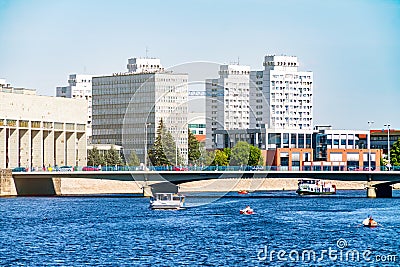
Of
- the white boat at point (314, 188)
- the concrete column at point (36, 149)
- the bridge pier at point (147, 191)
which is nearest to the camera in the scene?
the bridge pier at point (147, 191)

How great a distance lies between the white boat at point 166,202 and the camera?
12244cm

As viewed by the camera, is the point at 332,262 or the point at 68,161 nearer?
the point at 332,262

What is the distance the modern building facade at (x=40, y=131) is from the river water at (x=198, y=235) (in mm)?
38028

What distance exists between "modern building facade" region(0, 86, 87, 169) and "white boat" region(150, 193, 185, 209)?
4425cm

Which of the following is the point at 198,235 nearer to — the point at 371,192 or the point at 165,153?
the point at 371,192

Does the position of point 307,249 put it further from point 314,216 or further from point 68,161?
point 68,161

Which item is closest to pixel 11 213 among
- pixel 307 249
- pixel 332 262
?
pixel 307 249

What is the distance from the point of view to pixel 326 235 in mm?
87062

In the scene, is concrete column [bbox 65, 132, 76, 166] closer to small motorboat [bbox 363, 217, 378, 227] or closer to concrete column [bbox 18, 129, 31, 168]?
concrete column [bbox 18, 129, 31, 168]

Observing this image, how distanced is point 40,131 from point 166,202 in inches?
2201

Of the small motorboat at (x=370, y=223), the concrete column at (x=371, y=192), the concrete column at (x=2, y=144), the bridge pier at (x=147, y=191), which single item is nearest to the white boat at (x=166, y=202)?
the bridge pier at (x=147, y=191)

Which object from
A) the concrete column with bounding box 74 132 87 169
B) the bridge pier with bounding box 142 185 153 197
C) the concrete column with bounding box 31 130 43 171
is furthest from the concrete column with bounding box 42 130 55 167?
the bridge pier with bounding box 142 185 153 197

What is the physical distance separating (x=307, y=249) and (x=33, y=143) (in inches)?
4118

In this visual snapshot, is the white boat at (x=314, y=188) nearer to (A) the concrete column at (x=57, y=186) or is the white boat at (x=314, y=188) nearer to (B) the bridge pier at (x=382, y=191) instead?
(B) the bridge pier at (x=382, y=191)
